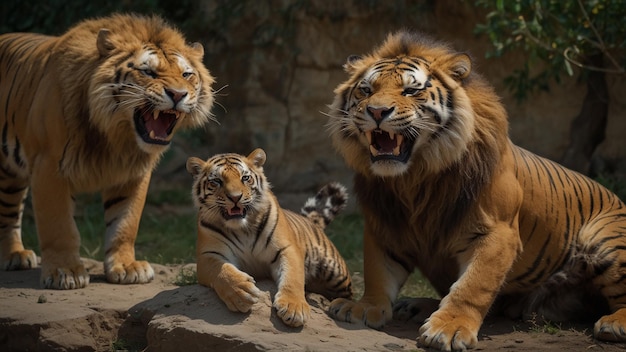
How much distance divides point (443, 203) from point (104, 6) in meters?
5.98

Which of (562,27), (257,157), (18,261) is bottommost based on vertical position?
(18,261)

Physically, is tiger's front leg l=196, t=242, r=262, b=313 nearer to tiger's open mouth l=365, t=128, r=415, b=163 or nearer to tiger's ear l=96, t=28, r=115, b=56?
Result: tiger's open mouth l=365, t=128, r=415, b=163

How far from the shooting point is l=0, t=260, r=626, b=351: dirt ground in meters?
4.41

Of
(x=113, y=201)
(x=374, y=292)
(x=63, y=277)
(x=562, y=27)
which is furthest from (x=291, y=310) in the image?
(x=562, y=27)

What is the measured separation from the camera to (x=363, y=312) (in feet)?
16.0

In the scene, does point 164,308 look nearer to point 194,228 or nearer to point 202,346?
point 202,346

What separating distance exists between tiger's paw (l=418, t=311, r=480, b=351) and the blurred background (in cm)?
476

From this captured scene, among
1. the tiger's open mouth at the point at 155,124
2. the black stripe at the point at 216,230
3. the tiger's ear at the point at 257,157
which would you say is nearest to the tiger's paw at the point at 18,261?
the tiger's open mouth at the point at 155,124

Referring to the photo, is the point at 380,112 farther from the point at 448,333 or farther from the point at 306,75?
the point at 306,75

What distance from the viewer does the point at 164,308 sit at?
4.91 meters

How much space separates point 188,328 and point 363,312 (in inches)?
35.8

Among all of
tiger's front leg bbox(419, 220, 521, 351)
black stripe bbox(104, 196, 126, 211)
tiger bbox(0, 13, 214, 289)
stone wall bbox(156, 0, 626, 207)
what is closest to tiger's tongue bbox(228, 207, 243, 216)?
tiger bbox(0, 13, 214, 289)

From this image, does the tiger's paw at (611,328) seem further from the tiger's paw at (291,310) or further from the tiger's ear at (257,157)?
the tiger's ear at (257,157)

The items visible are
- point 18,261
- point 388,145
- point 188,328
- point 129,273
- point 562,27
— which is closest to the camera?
point 188,328
